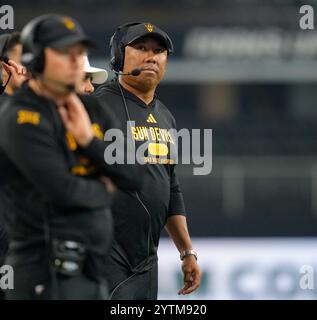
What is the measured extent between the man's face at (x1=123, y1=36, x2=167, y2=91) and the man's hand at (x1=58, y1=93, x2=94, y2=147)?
1.54 metres

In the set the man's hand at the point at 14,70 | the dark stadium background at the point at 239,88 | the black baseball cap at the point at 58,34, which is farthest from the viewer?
the dark stadium background at the point at 239,88

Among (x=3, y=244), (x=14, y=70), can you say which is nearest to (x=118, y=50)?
(x=14, y=70)

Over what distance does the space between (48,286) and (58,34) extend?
3.18 ft

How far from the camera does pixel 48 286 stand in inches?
161

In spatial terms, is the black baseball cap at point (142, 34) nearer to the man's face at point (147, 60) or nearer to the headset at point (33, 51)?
the man's face at point (147, 60)

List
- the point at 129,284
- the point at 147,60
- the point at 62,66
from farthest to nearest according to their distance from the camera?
the point at 147,60 < the point at 129,284 < the point at 62,66

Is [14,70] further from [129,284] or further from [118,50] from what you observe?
[129,284]

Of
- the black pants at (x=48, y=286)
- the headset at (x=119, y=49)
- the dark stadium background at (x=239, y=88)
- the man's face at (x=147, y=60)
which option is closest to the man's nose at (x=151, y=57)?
the man's face at (x=147, y=60)

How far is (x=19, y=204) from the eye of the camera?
13.4 feet

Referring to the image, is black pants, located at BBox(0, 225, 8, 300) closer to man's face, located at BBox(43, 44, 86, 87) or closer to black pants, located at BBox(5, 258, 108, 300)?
black pants, located at BBox(5, 258, 108, 300)

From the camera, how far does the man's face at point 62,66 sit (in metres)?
4.01

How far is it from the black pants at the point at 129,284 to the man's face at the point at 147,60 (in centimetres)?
98
